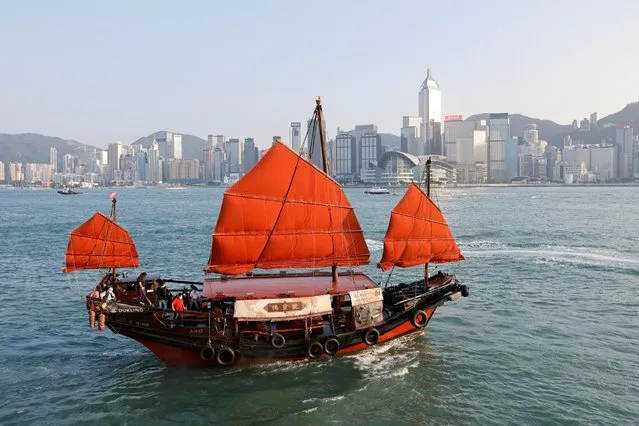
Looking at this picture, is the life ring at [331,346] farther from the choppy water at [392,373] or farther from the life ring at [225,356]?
the life ring at [225,356]

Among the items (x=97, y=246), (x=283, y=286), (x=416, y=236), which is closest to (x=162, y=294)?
(x=97, y=246)

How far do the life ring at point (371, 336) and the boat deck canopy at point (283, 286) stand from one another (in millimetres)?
1561

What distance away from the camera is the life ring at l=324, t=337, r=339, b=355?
65.3 feet

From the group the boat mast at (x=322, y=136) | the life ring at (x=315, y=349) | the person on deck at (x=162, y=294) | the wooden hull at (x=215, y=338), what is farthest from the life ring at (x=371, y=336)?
the person on deck at (x=162, y=294)

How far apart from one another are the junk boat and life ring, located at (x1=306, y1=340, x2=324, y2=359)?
41 millimetres

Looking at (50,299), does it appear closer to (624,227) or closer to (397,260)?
(397,260)

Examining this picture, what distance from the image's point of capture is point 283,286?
21.4 metres

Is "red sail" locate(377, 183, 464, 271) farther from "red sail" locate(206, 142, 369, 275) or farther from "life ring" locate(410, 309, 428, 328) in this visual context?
"life ring" locate(410, 309, 428, 328)

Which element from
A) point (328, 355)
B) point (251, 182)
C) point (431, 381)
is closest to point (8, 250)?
point (251, 182)

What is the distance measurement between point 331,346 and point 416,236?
21.1ft

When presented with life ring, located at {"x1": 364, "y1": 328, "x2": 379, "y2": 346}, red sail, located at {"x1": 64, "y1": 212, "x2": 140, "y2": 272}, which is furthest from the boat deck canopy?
red sail, located at {"x1": 64, "y1": 212, "x2": 140, "y2": 272}

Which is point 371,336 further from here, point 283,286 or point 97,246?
point 97,246

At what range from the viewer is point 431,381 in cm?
1908

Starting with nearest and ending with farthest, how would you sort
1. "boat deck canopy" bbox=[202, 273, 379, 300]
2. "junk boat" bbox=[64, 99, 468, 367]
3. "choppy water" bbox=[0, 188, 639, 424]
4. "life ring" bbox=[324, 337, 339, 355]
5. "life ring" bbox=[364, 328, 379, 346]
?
"choppy water" bbox=[0, 188, 639, 424], "junk boat" bbox=[64, 99, 468, 367], "life ring" bbox=[324, 337, 339, 355], "boat deck canopy" bbox=[202, 273, 379, 300], "life ring" bbox=[364, 328, 379, 346]
